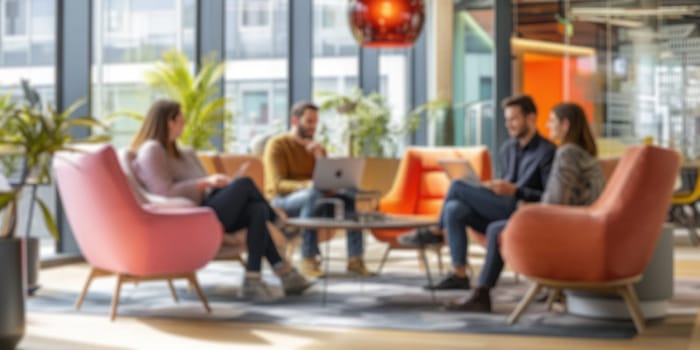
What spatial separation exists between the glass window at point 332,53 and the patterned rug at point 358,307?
518 centimetres

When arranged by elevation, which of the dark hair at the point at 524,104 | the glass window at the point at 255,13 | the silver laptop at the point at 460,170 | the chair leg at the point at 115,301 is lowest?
the chair leg at the point at 115,301

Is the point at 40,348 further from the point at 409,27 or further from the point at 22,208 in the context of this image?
the point at 22,208

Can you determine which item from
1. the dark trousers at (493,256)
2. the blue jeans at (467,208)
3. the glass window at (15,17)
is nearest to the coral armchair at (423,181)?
the blue jeans at (467,208)

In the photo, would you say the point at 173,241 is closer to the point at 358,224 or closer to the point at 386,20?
the point at 358,224

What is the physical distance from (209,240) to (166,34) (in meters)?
4.75

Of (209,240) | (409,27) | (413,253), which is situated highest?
(409,27)

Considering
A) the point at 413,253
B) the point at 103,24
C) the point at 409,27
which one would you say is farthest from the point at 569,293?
the point at 103,24

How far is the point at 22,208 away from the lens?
7.61m

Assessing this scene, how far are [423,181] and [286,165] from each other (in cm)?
120

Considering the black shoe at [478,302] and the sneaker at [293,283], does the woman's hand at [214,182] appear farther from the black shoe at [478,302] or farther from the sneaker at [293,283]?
the black shoe at [478,302]

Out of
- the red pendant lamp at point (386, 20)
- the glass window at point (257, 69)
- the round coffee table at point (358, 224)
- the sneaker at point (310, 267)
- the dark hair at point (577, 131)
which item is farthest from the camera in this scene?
the glass window at point (257, 69)

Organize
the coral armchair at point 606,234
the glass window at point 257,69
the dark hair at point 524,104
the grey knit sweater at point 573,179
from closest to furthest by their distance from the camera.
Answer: the coral armchair at point 606,234
the grey knit sweater at point 573,179
the dark hair at point 524,104
the glass window at point 257,69

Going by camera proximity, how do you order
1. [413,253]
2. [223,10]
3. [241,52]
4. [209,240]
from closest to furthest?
[209,240], [413,253], [223,10], [241,52]

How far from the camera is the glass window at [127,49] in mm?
8695
